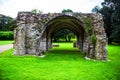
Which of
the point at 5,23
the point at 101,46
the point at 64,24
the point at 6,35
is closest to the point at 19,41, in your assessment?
the point at 101,46

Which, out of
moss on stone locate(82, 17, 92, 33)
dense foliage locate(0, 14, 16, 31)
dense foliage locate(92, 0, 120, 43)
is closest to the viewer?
moss on stone locate(82, 17, 92, 33)

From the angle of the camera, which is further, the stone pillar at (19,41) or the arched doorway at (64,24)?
the arched doorway at (64,24)

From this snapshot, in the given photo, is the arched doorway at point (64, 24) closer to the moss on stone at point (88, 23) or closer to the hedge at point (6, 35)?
the moss on stone at point (88, 23)

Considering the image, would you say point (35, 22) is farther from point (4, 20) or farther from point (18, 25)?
point (4, 20)

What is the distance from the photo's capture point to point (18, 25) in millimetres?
17969

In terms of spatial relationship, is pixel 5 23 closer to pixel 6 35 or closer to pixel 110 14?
pixel 6 35

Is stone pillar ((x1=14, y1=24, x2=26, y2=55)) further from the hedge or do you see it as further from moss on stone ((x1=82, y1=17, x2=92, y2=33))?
the hedge

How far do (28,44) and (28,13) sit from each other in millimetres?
2345

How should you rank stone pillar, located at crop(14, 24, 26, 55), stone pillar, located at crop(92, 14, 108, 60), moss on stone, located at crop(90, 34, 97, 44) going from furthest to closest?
stone pillar, located at crop(14, 24, 26, 55) < moss on stone, located at crop(90, 34, 97, 44) < stone pillar, located at crop(92, 14, 108, 60)

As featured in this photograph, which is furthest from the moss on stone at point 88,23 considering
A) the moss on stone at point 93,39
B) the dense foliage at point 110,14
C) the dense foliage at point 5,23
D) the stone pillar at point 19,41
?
the dense foliage at point 5,23

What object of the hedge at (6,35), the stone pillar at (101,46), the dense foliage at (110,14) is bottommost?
the stone pillar at (101,46)

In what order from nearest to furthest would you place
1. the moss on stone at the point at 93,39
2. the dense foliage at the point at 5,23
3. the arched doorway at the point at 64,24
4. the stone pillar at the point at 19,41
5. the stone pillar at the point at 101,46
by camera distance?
the stone pillar at the point at 101,46 < the moss on stone at the point at 93,39 < the stone pillar at the point at 19,41 < the arched doorway at the point at 64,24 < the dense foliage at the point at 5,23

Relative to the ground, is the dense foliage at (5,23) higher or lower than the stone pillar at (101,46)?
higher

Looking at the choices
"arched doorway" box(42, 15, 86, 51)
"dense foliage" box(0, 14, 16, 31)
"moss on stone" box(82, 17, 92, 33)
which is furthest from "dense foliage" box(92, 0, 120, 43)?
"dense foliage" box(0, 14, 16, 31)
